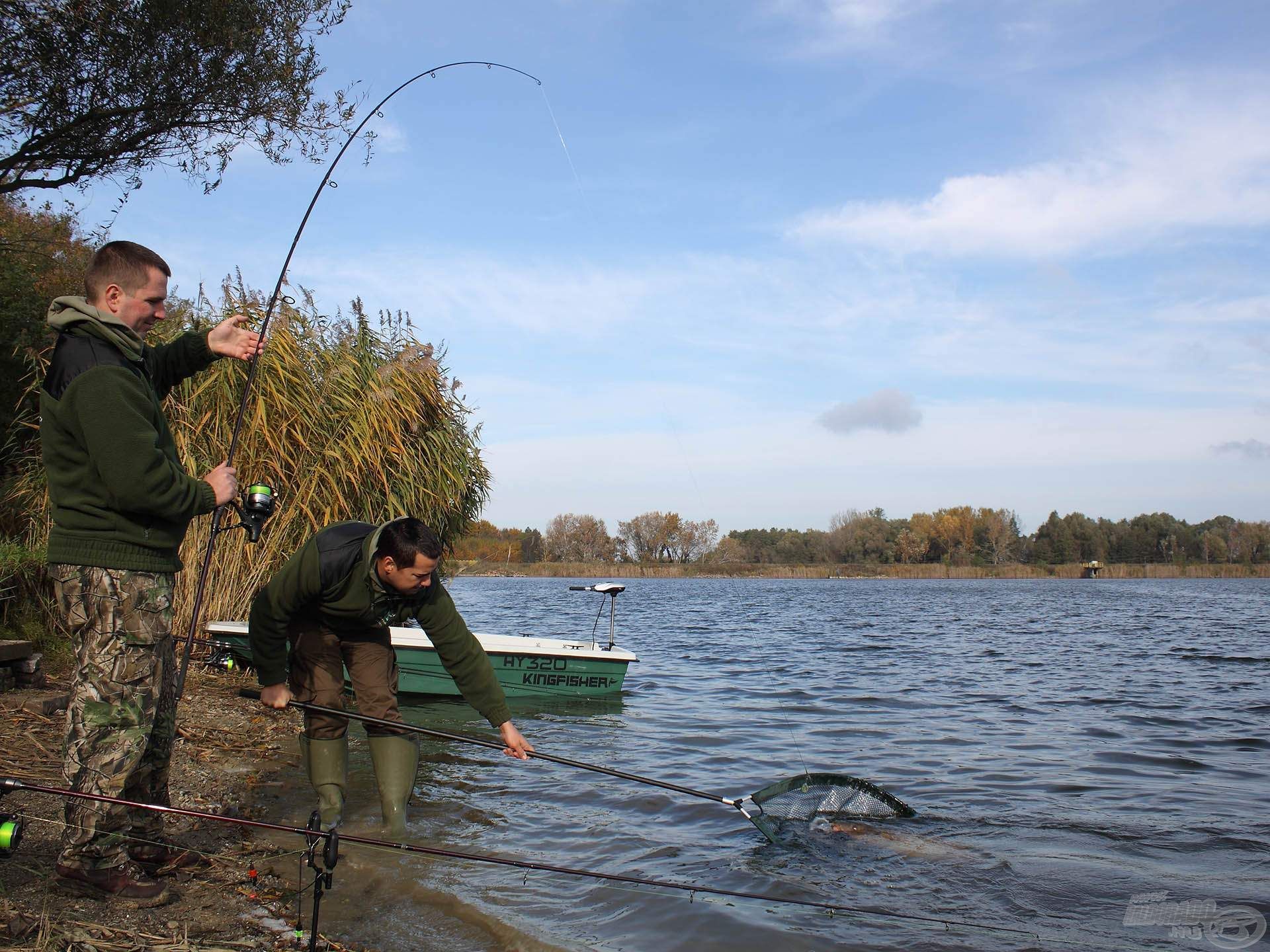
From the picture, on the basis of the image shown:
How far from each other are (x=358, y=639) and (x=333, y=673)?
0.70 feet

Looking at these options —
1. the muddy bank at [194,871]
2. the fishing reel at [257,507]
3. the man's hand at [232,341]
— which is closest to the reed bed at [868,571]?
the muddy bank at [194,871]

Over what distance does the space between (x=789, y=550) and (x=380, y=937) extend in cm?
10927

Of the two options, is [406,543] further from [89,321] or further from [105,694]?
[89,321]

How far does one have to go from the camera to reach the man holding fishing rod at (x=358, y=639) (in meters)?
3.93

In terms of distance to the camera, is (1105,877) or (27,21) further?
(27,21)

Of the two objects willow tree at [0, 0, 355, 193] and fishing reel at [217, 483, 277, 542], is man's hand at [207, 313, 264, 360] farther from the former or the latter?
willow tree at [0, 0, 355, 193]

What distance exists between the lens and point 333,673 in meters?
4.40

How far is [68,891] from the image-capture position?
319 centimetres

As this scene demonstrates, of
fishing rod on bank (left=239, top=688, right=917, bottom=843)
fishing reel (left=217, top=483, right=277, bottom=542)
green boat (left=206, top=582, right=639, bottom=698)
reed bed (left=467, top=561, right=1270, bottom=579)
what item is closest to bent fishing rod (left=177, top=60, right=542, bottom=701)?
fishing reel (left=217, top=483, right=277, bottom=542)

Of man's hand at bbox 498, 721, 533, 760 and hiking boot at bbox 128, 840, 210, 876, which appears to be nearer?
hiking boot at bbox 128, 840, 210, 876

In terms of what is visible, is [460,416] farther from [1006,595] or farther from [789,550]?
[789,550]

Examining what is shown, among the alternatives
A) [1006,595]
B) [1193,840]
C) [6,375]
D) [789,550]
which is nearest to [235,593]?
[6,375]

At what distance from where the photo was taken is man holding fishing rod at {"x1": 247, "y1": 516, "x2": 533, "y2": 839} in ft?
12.9

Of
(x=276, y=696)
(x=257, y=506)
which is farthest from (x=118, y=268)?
(x=276, y=696)
